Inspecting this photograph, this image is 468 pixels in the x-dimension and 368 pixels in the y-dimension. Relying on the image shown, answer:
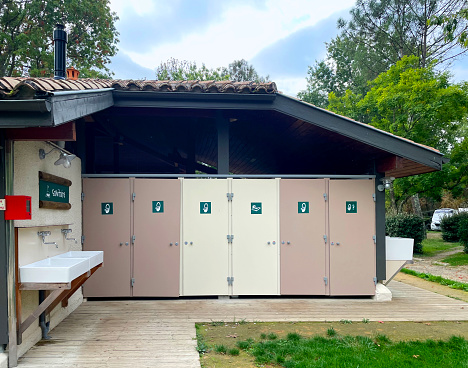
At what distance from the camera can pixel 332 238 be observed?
6730 mm

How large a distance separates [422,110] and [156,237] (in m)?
9.41

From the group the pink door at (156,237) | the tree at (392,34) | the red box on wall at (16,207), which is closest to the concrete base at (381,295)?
the pink door at (156,237)

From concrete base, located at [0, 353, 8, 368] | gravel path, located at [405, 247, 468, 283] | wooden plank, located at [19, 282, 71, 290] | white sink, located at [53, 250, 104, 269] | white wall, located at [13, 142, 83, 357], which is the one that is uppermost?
white wall, located at [13, 142, 83, 357]

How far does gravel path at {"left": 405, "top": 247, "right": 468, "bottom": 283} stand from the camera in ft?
32.7

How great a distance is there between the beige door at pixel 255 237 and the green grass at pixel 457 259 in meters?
7.89

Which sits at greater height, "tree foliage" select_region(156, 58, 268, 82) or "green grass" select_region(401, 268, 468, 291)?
"tree foliage" select_region(156, 58, 268, 82)

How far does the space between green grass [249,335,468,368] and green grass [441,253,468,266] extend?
8.48 meters

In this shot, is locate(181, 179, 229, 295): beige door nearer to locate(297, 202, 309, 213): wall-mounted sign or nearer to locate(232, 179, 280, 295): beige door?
locate(232, 179, 280, 295): beige door

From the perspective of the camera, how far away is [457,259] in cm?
1261

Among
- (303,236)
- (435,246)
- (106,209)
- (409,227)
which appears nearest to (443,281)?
(303,236)

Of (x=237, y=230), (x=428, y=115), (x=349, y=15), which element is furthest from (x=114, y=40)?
(x=237, y=230)

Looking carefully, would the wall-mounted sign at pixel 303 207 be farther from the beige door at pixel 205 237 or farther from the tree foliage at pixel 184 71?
the tree foliage at pixel 184 71

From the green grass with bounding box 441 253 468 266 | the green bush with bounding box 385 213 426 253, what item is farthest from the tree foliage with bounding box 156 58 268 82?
the green grass with bounding box 441 253 468 266

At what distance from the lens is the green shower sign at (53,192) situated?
4.59m
